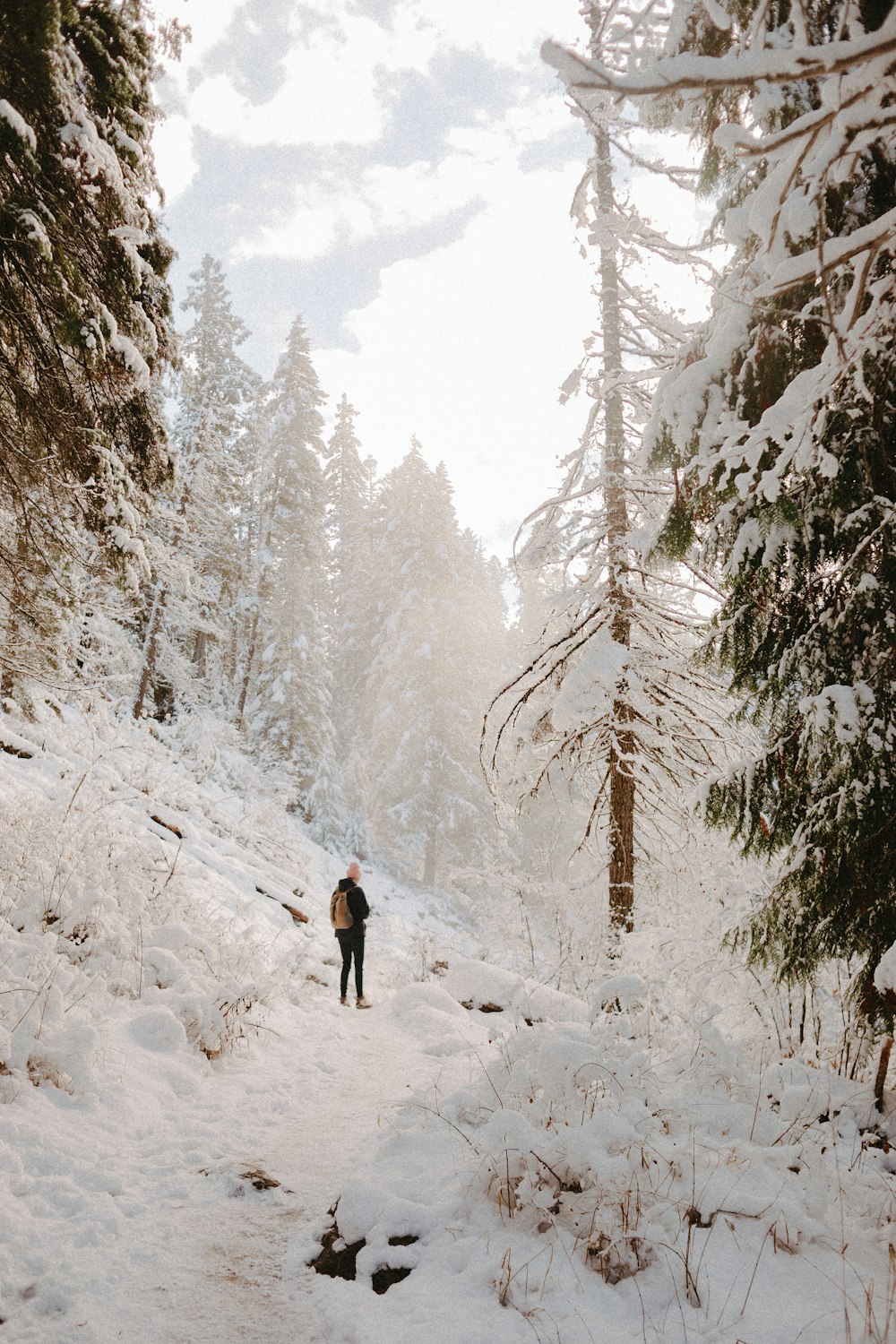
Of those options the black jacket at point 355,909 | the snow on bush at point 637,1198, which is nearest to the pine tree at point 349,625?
the black jacket at point 355,909

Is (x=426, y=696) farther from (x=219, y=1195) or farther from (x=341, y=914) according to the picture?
(x=219, y=1195)

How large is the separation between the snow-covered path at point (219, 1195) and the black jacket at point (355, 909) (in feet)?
11.2

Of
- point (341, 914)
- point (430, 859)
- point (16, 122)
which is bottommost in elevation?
point (430, 859)

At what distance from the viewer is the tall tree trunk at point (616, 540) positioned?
848 cm

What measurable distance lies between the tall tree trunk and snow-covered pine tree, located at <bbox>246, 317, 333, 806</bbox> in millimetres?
17212

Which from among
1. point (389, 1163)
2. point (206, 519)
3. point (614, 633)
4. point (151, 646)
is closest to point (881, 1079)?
point (389, 1163)

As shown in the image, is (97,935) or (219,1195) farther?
(97,935)

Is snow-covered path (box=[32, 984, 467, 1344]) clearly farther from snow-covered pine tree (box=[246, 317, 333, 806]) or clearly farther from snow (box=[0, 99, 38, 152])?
snow-covered pine tree (box=[246, 317, 333, 806])

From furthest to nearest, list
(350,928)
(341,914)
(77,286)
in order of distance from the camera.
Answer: (341,914), (350,928), (77,286)

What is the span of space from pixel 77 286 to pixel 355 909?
8.28 metres

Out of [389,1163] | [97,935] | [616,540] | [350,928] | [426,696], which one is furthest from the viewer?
[426,696]

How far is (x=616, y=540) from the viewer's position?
866cm

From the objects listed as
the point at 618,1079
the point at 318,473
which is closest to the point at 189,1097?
the point at 618,1079

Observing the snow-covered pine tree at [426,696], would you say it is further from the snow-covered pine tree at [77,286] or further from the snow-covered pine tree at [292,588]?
the snow-covered pine tree at [77,286]
